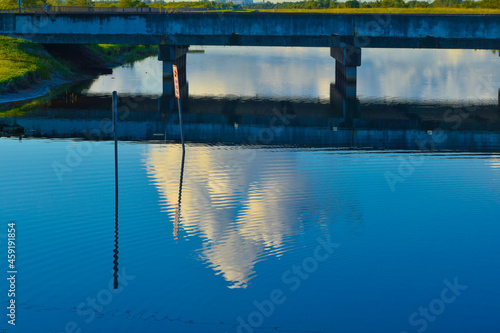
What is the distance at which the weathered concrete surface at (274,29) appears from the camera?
2103 inches

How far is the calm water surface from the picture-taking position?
1359 cm

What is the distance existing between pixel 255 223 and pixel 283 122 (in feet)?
70.5

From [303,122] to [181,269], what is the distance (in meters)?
25.3

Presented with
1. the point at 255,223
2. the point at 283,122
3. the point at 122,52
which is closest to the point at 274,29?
the point at 283,122

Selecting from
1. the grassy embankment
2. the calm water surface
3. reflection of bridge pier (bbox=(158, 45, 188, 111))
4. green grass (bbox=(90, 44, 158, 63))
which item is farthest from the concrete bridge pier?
green grass (bbox=(90, 44, 158, 63))

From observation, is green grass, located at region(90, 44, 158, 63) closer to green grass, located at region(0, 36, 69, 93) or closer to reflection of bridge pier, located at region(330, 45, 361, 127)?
green grass, located at region(0, 36, 69, 93)

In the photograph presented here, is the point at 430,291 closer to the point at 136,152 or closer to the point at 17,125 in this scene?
the point at 136,152

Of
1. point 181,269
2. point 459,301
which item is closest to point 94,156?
point 181,269

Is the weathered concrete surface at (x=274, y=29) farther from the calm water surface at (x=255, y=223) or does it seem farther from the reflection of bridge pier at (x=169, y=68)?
the calm water surface at (x=255, y=223)

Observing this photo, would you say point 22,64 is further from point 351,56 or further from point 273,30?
point 351,56

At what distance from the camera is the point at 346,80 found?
180 feet

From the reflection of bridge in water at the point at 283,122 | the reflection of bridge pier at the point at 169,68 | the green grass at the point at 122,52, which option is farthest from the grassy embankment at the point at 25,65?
the green grass at the point at 122,52

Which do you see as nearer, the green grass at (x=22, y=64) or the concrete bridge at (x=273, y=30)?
the green grass at (x=22, y=64)

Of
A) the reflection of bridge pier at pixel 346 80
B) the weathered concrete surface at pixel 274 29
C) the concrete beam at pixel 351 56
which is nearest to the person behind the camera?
the reflection of bridge pier at pixel 346 80
